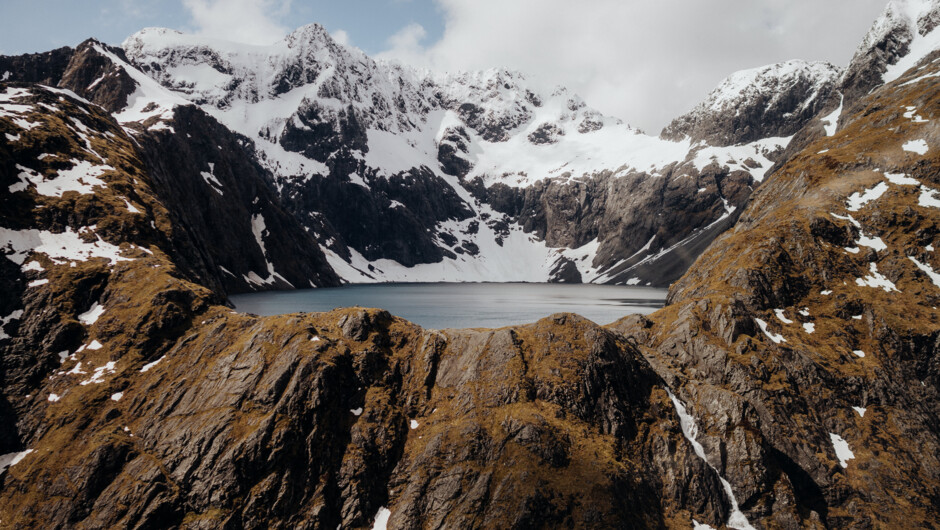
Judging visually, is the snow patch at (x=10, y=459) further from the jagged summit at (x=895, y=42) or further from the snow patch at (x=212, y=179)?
the jagged summit at (x=895, y=42)

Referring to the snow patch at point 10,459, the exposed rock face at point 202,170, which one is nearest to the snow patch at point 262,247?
the exposed rock face at point 202,170

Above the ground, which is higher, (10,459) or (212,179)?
(212,179)

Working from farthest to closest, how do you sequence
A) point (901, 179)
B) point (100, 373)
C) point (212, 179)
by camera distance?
1. point (212, 179)
2. point (901, 179)
3. point (100, 373)

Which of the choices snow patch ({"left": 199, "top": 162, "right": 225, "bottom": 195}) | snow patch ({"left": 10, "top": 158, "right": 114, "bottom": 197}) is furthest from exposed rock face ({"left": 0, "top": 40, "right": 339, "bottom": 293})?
snow patch ({"left": 10, "top": 158, "right": 114, "bottom": 197})

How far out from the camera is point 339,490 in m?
32.4

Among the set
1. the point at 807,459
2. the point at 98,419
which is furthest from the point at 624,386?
the point at 98,419

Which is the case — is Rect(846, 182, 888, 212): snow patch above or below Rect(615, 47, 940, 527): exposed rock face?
above

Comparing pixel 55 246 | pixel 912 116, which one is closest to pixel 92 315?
pixel 55 246

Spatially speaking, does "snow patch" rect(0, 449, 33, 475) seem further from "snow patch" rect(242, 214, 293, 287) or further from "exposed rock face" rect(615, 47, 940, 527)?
"snow patch" rect(242, 214, 293, 287)

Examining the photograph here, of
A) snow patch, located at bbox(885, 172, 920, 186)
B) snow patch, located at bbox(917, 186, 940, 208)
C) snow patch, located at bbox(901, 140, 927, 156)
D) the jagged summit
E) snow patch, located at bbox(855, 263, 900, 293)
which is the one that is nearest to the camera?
snow patch, located at bbox(855, 263, 900, 293)

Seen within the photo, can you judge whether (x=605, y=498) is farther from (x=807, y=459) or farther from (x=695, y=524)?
(x=807, y=459)

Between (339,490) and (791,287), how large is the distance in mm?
51964

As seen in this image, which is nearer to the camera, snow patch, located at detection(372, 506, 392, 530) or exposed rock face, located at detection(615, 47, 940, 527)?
snow patch, located at detection(372, 506, 392, 530)

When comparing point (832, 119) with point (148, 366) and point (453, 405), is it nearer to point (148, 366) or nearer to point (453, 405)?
point (453, 405)
